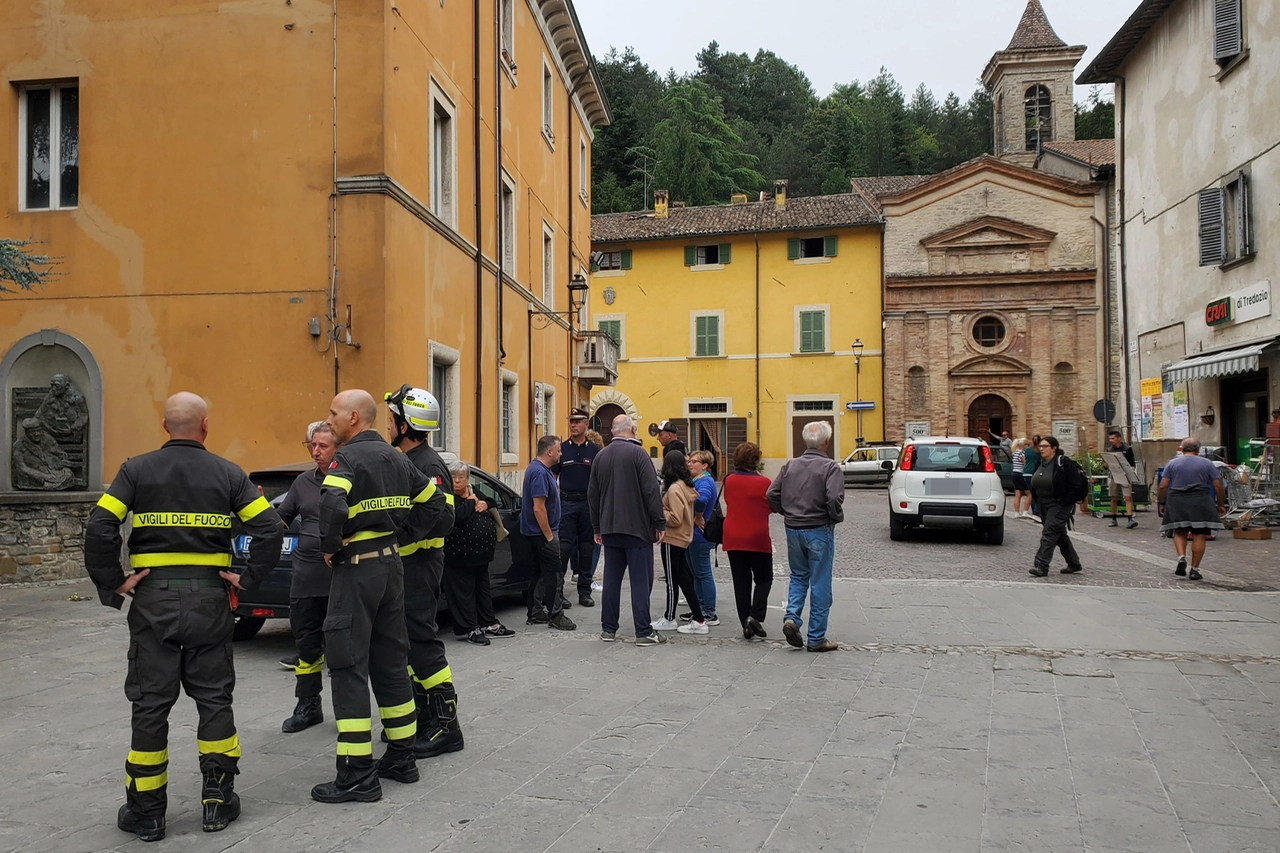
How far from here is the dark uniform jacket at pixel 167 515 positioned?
13.7ft

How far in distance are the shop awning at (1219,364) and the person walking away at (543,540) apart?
15.3m

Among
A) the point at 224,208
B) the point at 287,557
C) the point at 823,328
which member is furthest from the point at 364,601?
the point at 823,328

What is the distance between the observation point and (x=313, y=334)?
1338 cm

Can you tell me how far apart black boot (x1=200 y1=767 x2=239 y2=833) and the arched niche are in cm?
1118

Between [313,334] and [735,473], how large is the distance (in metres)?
7.04

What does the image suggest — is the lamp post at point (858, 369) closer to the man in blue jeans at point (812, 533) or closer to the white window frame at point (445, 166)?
the white window frame at point (445, 166)

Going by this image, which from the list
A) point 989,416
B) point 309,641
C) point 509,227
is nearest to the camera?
point 309,641

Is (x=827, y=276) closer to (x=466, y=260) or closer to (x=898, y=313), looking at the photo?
(x=898, y=313)

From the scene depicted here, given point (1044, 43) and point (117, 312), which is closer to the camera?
point (117, 312)

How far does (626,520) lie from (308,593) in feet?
9.02

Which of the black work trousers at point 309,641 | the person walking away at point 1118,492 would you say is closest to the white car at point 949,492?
the person walking away at point 1118,492

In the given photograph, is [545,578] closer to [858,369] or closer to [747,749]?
[747,749]

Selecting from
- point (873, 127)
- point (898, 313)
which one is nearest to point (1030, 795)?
point (898, 313)

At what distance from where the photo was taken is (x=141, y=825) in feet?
13.4
